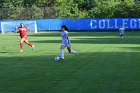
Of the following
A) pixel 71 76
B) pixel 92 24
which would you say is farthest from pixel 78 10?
pixel 71 76

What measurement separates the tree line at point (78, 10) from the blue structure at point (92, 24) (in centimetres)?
442

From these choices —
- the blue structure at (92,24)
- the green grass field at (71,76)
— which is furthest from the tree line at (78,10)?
the green grass field at (71,76)

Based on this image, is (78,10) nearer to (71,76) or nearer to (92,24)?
(92,24)

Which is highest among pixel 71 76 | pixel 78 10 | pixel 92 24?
pixel 78 10

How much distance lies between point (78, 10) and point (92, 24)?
39.0 ft

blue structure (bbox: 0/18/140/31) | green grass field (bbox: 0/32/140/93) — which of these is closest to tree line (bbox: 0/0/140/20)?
blue structure (bbox: 0/18/140/31)

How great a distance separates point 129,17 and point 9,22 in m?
20.7

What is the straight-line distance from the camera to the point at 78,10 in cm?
9325

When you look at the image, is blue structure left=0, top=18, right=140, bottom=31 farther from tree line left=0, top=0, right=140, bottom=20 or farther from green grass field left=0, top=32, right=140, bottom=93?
green grass field left=0, top=32, right=140, bottom=93

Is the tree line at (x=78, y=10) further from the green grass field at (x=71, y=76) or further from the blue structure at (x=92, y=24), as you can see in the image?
the green grass field at (x=71, y=76)

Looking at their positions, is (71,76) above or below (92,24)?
above

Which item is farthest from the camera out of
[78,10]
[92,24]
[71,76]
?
[78,10]

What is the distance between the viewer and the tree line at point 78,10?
8638 cm

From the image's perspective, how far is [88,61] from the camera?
2298 cm
